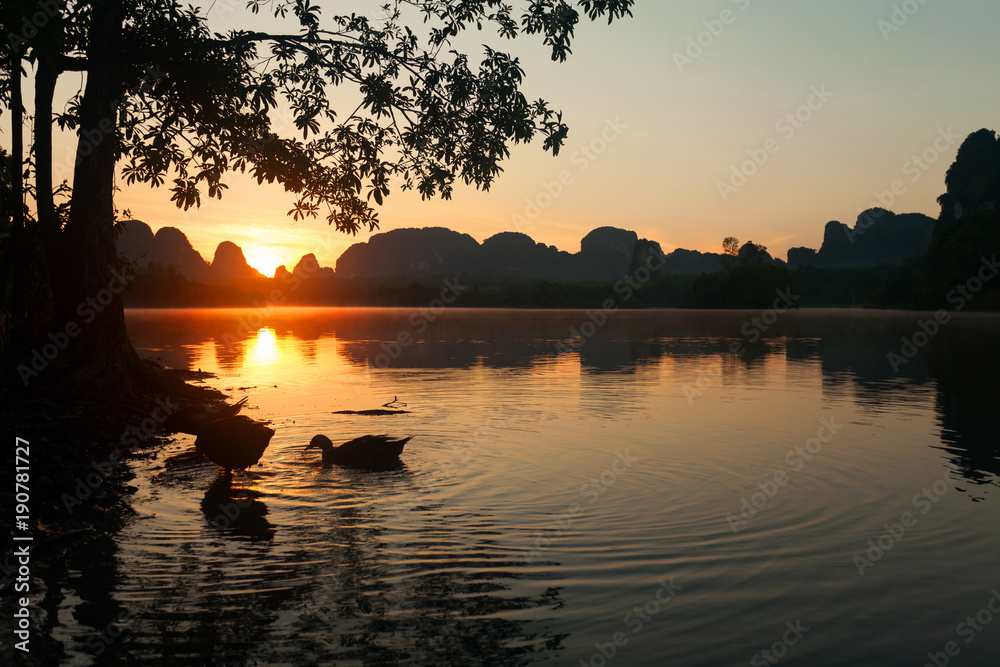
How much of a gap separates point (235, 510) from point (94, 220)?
10.3 meters

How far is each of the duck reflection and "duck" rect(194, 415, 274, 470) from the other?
326 mm

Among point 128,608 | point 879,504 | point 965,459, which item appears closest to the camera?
point 128,608

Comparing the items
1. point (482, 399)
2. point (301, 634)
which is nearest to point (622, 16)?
point (482, 399)

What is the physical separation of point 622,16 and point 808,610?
14.7m

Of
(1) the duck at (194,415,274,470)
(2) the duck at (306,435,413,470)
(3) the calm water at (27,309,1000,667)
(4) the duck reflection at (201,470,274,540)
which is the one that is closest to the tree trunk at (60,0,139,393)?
(3) the calm water at (27,309,1000,667)

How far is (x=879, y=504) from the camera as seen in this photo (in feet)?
38.8

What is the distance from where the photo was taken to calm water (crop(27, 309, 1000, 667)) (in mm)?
6891

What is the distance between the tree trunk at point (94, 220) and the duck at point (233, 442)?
6.51 meters

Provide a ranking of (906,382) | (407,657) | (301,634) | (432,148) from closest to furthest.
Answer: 1. (407,657)
2. (301,634)
3. (432,148)
4. (906,382)

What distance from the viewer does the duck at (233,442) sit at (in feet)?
43.3

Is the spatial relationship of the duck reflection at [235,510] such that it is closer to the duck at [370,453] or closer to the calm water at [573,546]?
the calm water at [573,546]

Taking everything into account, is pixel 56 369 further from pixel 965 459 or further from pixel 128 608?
pixel 965 459

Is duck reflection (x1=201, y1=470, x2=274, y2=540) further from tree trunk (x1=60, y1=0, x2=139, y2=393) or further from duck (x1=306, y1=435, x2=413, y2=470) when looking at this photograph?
tree trunk (x1=60, y1=0, x2=139, y2=393)

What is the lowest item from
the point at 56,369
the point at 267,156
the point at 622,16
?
the point at 56,369
